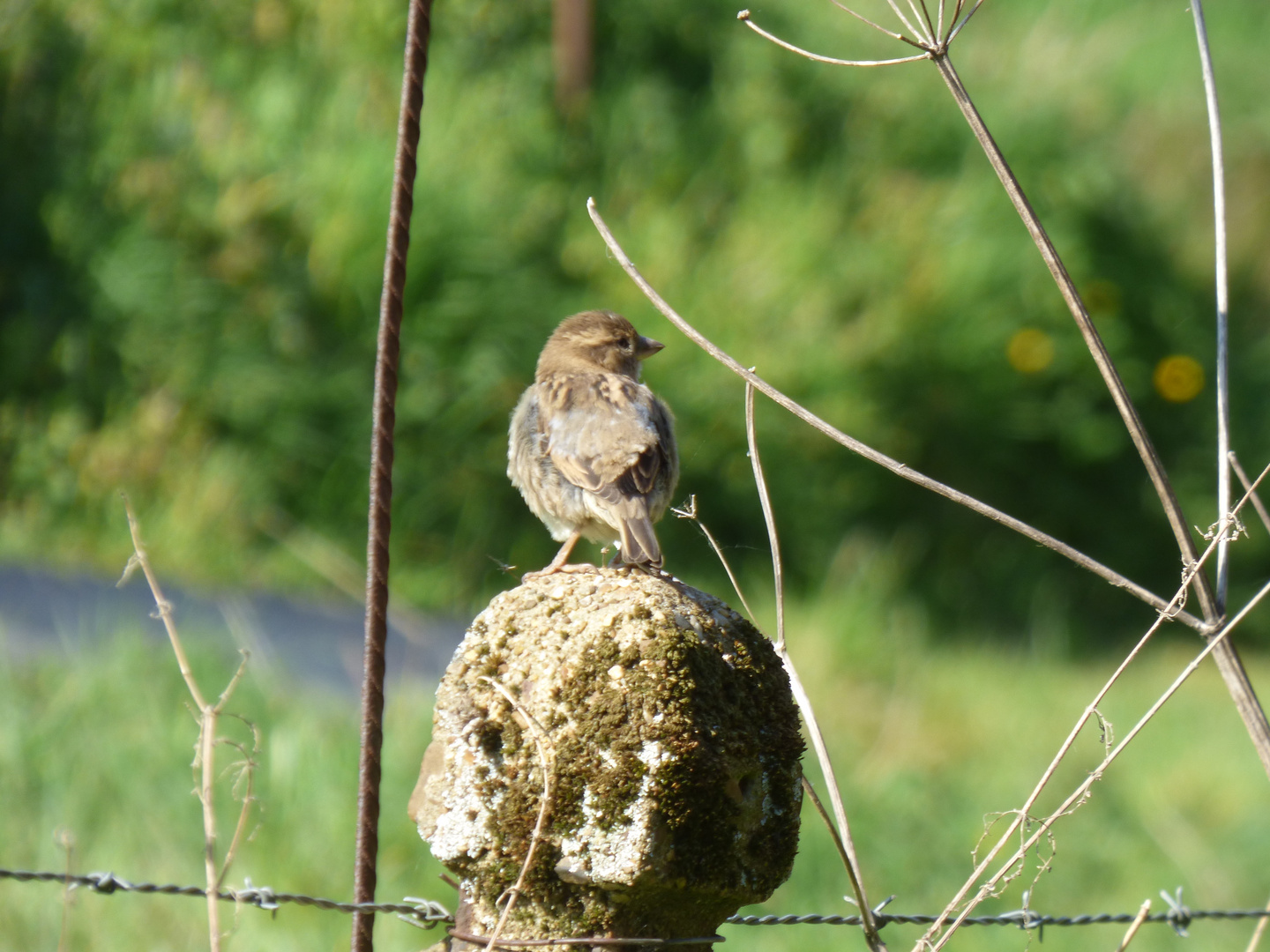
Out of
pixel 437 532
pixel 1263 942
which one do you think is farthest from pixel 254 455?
pixel 1263 942

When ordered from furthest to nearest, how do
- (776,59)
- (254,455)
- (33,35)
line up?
(776,59) → (33,35) → (254,455)

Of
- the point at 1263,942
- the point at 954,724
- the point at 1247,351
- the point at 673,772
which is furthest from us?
the point at 1247,351

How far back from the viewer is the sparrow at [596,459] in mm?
3154

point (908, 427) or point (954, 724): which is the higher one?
point (908, 427)

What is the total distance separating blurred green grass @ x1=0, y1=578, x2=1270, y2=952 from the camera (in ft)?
13.8

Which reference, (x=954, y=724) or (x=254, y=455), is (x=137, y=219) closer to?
(x=254, y=455)

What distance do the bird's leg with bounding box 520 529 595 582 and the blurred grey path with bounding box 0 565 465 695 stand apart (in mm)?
2401

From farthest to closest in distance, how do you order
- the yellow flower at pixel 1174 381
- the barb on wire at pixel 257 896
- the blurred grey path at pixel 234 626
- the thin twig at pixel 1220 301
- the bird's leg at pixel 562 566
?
1. the yellow flower at pixel 1174 381
2. the blurred grey path at pixel 234 626
3. the bird's leg at pixel 562 566
4. the thin twig at pixel 1220 301
5. the barb on wire at pixel 257 896

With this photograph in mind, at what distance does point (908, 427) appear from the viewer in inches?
303

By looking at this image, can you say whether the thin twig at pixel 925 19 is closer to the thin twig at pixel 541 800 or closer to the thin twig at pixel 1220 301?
the thin twig at pixel 1220 301

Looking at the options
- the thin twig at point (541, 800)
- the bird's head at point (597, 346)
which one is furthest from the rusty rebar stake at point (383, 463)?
the bird's head at point (597, 346)

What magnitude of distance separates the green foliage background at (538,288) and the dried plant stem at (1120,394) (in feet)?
14.5

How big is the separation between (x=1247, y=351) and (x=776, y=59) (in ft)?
11.5

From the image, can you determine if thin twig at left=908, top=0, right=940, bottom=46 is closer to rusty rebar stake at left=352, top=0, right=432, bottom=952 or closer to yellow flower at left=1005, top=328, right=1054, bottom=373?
rusty rebar stake at left=352, top=0, right=432, bottom=952
